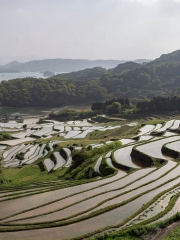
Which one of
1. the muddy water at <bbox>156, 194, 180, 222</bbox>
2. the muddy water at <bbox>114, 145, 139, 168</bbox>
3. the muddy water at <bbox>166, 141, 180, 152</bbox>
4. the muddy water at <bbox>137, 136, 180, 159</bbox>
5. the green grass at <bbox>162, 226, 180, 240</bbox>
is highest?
the green grass at <bbox>162, 226, 180, 240</bbox>

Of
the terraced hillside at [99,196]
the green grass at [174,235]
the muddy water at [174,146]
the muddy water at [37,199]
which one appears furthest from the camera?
the muddy water at [174,146]

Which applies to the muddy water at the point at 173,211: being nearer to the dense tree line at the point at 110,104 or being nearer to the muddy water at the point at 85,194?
the muddy water at the point at 85,194

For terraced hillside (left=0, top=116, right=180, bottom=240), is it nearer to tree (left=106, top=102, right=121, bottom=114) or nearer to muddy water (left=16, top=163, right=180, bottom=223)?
muddy water (left=16, top=163, right=180, bottom=223)

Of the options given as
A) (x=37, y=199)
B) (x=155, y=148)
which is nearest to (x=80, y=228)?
(x=37, y=199)

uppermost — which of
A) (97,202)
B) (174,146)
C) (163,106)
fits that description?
(163,106)

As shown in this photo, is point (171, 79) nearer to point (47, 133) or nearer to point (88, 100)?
point (88, 100)

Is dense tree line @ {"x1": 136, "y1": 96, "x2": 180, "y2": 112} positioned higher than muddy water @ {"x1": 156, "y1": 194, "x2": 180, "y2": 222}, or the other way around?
dense tree line @ {"x1": 136, "y1": 96, "x2": 180, "y2": 112}

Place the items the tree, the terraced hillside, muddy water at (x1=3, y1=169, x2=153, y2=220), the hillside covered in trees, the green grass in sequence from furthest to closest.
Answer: the hillside covered in trees → the tree → muddy water at (x1=3, y1=169, x2=153, y2=220) → the terraced hillside → the green grass

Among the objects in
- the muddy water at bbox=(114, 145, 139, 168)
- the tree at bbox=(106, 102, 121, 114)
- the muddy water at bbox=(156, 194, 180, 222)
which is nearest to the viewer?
the muddy water at bbox=(156, 194, 180, 222)

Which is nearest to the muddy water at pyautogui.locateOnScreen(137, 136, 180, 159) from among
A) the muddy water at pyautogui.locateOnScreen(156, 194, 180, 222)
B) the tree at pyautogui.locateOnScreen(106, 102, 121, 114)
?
the muddy water at pyautogui.locateOnScreen(156, 194, 180, 222)

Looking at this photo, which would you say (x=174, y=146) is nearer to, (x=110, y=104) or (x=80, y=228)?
(x=80, y=228)

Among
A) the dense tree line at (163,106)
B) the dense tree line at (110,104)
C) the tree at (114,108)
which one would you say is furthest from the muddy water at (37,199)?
the dense tree line at (110,104)
